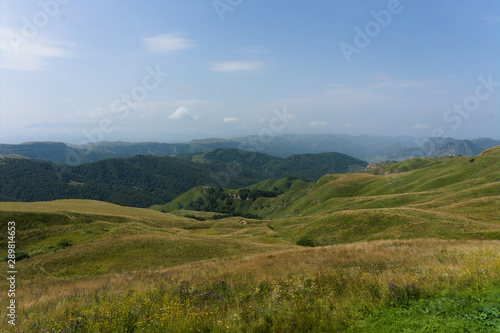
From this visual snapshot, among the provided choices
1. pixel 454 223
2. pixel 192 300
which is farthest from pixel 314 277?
pixel 454 223

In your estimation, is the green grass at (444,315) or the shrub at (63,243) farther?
the shrub at (63,243)

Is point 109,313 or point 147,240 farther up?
point 109,313

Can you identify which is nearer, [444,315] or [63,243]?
[444,315]

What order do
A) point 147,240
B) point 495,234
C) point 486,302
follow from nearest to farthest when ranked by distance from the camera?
1. point 486,302
2. point 495,234
3. point 147,240

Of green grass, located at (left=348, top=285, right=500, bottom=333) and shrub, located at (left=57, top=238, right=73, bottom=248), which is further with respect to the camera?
shrub, located at (left=57, top=238, right=73, bottom=248)

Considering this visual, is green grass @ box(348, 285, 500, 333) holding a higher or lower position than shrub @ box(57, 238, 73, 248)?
higher

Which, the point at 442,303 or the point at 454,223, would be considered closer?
the point at 442,303

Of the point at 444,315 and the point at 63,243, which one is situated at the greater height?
the point at 444,315

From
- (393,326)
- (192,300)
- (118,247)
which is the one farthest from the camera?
(118,247)

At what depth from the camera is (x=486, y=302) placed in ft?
21.5

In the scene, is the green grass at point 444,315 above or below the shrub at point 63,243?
above

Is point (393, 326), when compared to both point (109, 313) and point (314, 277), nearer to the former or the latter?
point (314, 277)

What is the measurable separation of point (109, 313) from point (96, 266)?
2274 cm

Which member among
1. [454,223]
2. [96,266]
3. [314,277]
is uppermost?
[314,277]
